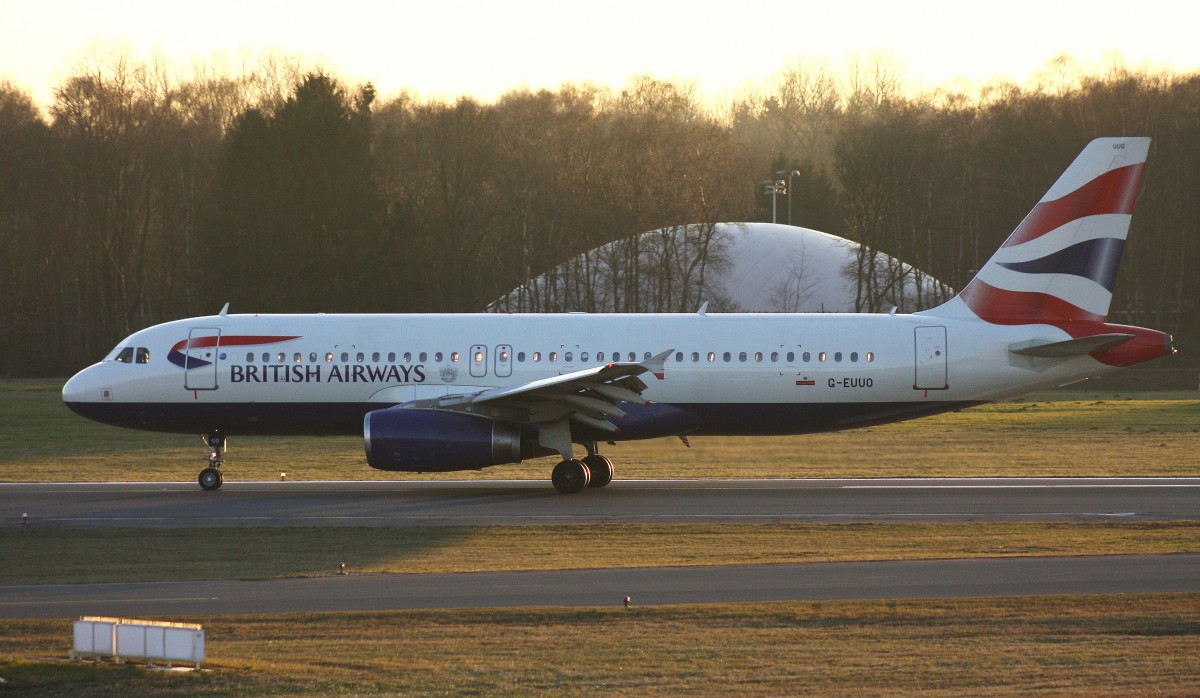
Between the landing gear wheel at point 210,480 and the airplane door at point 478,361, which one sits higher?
the airplane door at point 478,361

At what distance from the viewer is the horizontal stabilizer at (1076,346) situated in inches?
1056

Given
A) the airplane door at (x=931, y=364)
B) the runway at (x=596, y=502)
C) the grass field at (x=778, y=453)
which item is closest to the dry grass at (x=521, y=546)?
the runway at (x=596, y=502)

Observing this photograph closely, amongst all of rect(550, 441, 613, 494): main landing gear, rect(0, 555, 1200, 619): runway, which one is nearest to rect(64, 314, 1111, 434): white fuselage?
rect(550, 441, 613, 494): main landing gear

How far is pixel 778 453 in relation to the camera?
91.7 ft

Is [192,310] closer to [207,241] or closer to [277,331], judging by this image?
[207,241]

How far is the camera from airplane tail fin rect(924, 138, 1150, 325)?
1114 inches

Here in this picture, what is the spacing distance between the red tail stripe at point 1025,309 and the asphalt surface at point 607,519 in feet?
11.5

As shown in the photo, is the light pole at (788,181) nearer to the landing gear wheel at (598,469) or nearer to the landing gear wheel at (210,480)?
the landing gear wheel at (598,469)

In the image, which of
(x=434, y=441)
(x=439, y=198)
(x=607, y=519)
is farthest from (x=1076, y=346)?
(x=439, y=198)

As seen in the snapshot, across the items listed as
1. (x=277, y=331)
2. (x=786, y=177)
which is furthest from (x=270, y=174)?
(x=277, y=331)

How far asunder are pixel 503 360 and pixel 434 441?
3.04 m

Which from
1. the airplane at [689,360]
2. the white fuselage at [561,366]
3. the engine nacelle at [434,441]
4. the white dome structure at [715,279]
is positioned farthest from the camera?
the white dome structure at [715,279]

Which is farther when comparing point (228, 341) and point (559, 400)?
point (228, 341)

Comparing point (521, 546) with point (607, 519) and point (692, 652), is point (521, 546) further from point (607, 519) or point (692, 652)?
point (692, 652)
